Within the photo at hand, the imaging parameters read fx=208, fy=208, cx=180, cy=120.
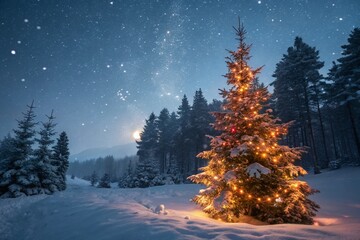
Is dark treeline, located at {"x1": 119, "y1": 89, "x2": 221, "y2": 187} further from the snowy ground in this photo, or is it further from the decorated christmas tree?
the decorated christmas tree

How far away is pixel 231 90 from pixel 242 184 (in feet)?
14.3

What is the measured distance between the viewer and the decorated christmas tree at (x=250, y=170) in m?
8.04

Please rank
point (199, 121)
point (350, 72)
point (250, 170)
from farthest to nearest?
point (199, 121), point (350, 72), point (250, 170)

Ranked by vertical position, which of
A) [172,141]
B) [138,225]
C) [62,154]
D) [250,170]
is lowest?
[138,225]

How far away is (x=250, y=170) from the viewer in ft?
26.0

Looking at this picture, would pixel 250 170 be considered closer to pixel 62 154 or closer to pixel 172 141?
pixel 62 154

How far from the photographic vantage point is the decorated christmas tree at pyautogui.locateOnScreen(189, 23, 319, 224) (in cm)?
804

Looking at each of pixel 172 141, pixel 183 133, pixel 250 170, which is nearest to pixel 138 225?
pixel 250 170

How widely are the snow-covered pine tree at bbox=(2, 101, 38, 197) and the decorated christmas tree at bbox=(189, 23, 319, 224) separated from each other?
18.8 metres

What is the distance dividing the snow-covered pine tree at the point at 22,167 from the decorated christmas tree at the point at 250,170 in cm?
1885

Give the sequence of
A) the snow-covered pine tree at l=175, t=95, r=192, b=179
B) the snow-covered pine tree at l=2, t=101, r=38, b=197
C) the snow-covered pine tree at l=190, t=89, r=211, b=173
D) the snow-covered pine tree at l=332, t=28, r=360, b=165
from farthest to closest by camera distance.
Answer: the snow-covered pine tree at l=175, t=95, r=192, b=179
the snow-covered pine tree at l=190, t=89, r=211, b=173
the snow-covered pine tree at l=332, t=28, r=360, b=165
the snow-covered pine tree at l=2, t=101, r=38, b=197

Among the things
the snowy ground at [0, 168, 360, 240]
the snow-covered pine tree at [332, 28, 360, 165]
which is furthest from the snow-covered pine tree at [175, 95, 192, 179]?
the snowy ground at [0, 168, 360, 240]

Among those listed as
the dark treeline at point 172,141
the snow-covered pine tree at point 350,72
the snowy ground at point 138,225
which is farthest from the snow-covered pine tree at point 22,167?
the snow-covered pine tree at point 350,72

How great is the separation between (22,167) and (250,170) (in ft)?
73.2
